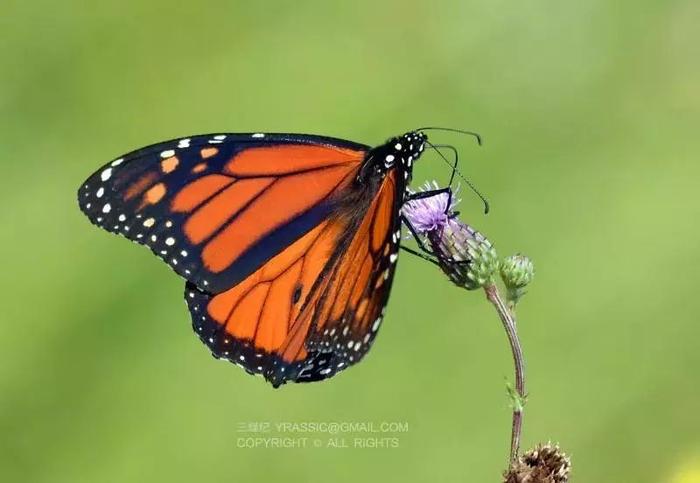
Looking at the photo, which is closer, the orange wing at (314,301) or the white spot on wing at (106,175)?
the orange wing at (314,301)

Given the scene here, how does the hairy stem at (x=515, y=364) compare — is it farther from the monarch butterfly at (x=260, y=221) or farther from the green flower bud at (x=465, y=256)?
the monarch butterfly at (x=260, y=221)

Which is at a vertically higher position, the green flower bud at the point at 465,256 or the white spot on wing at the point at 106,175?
the white spot on wing at the point at 106,175

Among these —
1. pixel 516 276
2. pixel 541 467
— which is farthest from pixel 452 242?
pixel 541 467

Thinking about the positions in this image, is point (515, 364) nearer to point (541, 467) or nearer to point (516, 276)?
point (541, 467)

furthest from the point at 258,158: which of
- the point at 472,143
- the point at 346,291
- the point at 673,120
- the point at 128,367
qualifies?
the point at 673,120

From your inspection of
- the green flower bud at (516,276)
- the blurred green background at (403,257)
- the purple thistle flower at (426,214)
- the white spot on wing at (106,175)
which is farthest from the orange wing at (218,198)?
the blurred green background at (403,257)

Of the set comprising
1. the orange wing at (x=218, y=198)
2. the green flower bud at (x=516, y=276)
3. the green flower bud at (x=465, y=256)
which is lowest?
the green flower bud at (x=516, y=276)
